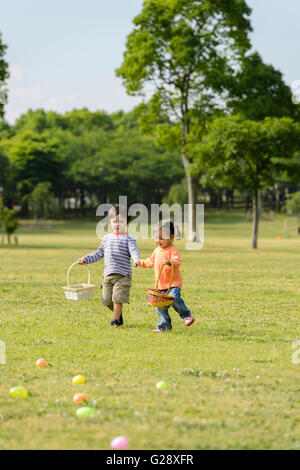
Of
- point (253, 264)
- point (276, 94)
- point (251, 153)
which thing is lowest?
point (253, 264)

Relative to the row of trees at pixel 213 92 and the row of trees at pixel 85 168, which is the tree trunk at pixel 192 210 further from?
the row of trees at pixel 85 168

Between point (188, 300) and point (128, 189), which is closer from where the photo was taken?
point (188, 300)

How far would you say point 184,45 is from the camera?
103 feet

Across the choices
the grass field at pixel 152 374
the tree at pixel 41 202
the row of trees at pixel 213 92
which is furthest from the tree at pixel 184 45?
the tree at pixel 41 202

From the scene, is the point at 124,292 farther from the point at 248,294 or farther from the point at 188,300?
the point at 248,294

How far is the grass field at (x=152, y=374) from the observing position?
4.49m

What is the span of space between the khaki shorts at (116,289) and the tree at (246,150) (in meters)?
20.2

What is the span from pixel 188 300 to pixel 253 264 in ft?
31.9

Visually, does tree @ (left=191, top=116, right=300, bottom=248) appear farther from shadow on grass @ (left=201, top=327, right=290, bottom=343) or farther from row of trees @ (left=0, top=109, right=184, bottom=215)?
row of trees @ (left=0, top=109, right=184, bottom=215)

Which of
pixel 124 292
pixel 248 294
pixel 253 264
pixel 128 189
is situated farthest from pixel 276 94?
pixel 128 189

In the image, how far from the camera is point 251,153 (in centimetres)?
2894

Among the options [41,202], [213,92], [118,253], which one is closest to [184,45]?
[213,92]

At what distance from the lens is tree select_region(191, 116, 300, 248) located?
28.3 metres

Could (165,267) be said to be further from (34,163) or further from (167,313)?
(34,163)
